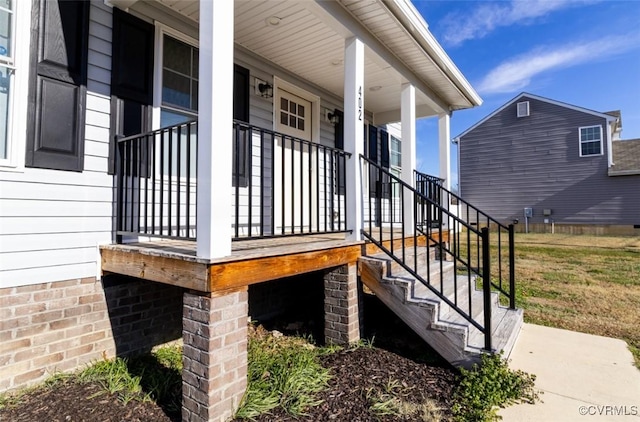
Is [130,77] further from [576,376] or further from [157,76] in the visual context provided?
[576,376]

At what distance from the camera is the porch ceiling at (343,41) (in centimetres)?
330

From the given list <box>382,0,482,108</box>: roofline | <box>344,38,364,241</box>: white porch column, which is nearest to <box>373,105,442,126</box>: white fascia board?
<box>382,0,482,108</box>: roofline

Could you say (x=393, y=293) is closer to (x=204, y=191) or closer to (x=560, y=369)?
(x=560, y=369)

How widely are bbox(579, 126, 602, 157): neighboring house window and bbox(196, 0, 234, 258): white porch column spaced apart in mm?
15573

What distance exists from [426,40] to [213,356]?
3979 millimetres

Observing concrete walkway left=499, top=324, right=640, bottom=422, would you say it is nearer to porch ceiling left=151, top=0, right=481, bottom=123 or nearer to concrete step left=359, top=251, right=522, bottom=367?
concrete step left=359, top=251, right=522, bottom=367

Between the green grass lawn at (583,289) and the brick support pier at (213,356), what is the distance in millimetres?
3343

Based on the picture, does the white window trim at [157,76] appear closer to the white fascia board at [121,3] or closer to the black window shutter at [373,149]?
the white fascia board at [121,3]

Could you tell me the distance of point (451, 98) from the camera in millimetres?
5727

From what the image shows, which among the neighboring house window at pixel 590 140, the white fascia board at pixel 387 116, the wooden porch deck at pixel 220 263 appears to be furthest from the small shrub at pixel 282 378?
the neighboring house window at pixel 590 140

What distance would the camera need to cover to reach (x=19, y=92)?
2.43 meters

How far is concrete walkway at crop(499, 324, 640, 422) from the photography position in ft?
7.26

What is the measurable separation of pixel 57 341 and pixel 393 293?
2715 millimetres

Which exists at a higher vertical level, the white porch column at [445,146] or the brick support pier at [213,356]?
the white porch column at [445,146]
